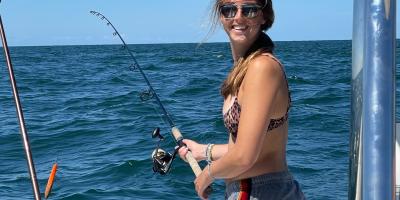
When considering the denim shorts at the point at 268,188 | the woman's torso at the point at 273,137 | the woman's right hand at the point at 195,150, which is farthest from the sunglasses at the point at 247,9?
the woman's right hand at the point at 195,150

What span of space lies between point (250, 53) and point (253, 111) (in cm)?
26

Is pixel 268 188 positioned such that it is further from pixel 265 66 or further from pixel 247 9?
pixel 247 9

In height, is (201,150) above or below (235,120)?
below

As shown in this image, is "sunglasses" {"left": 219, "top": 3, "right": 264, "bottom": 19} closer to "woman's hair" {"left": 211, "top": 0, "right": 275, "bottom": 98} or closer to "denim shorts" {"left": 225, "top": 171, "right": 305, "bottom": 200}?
"woman's hair" {"left": 211, "top": 0, "right": 275, "bottom": 98}

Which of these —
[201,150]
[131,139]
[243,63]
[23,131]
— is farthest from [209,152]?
[131,139]

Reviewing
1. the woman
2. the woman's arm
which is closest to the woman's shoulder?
the woman

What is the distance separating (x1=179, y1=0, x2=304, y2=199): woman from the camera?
1.75 metres

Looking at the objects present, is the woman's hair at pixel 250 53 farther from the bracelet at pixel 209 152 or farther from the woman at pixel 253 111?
the bracelet at pixel 209 152

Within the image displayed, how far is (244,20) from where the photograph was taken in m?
1.94

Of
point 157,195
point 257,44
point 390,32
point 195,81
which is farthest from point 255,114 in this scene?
point 195,81

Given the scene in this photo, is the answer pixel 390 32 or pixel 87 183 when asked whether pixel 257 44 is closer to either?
pixel 390 32

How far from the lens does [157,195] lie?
6.72 meters

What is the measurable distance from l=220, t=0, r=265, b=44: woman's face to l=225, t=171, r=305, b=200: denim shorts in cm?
44

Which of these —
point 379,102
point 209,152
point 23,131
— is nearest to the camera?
point 379,102
